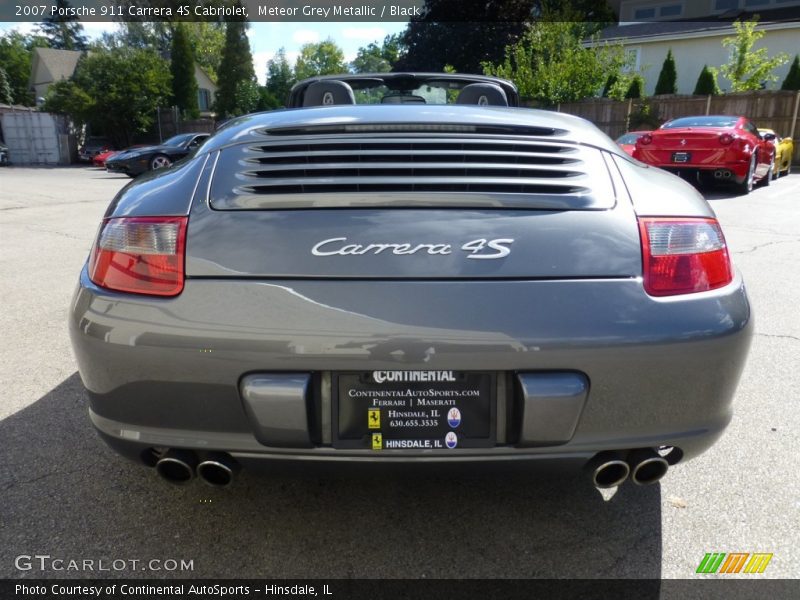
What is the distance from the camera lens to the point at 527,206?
5.59ft

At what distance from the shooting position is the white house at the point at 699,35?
24812mm

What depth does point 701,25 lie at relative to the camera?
27.3 m

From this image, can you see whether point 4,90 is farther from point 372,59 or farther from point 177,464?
point 177,464

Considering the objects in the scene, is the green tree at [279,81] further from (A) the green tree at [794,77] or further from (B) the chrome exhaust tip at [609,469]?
(B) the chrome exhaust tip at [609,469]

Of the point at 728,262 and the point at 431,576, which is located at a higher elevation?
the point at 728,262

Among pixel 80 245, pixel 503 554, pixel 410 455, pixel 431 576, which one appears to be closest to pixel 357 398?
pixel 410 455

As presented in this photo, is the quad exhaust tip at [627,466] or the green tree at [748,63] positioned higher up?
the green tree at [748,63]

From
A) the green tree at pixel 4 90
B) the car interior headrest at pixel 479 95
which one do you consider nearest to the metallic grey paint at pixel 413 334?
the car interior headrest at pixel 479 95

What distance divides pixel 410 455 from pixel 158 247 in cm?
88

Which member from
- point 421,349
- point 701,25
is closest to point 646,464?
point 421,349

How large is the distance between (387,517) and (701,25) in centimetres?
3140

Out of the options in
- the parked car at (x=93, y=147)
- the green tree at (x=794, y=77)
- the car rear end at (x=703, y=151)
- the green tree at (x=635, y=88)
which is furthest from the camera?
the parked car at (x=93, y=147)

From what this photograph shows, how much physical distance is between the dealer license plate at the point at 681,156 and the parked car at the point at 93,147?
2699 centimetres

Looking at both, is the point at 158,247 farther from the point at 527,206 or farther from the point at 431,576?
the point at 431,576
